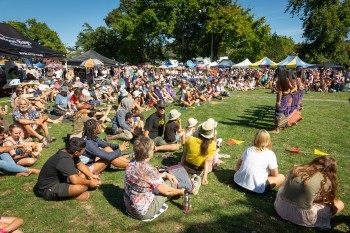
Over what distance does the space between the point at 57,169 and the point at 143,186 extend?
4.99 feet

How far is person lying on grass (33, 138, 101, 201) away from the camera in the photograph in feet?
13.2

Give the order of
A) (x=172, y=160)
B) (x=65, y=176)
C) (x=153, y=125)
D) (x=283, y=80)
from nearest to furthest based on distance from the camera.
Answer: (x=65, y=176), (x=172, y=160), (x=153, y=125), (x=283, y=80)

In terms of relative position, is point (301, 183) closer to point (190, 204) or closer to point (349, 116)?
point (190, 204)

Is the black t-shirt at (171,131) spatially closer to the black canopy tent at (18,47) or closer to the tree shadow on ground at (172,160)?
the tree shadow on ground at (172,160)

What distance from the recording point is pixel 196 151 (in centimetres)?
484

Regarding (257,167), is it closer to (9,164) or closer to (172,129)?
(172,129)

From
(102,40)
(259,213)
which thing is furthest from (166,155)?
(102,40)

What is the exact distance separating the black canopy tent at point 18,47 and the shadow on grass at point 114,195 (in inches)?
408

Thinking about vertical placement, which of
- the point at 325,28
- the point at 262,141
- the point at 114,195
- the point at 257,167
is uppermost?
the point at 325,28

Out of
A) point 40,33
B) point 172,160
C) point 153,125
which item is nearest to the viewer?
point 172,160

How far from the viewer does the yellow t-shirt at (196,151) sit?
4.82 m

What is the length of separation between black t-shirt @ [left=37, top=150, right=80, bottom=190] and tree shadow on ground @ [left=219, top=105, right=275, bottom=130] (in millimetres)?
7094

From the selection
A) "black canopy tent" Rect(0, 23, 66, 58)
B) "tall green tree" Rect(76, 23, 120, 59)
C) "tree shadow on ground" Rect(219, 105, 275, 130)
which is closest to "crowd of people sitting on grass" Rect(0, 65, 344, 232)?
"tree shadow on ground" Rect(219, 105, 275, 130)

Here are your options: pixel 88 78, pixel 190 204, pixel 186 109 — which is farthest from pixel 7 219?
pixel 88 78
